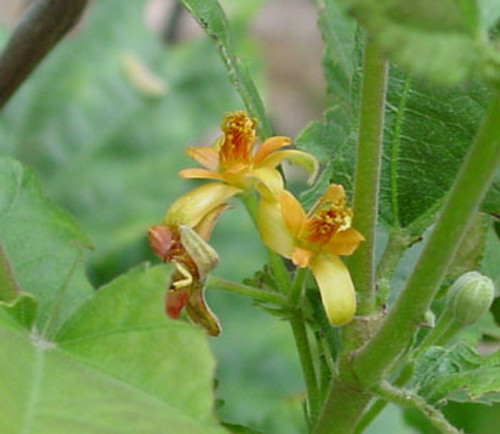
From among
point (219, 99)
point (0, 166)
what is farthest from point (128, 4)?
point (0, 166)

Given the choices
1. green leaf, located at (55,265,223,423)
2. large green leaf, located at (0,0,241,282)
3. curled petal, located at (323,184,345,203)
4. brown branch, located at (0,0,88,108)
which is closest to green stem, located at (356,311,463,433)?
curled petal, located at (323,184,345,203)

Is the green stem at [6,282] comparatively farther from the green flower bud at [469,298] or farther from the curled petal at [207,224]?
the green flower bud at [469,298]

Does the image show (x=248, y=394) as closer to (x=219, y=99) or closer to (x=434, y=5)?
(x=219, y=99)

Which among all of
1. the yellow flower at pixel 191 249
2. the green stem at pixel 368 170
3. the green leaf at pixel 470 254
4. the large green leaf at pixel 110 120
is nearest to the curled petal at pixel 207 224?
the yellow flower at pixel 191 249

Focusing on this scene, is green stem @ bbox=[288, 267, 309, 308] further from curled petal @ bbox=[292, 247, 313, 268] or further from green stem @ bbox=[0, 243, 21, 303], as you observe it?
green stem @ bbox=[0, 243, 21, 303]

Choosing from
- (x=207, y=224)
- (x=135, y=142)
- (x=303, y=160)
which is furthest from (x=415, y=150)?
(x=135, y=142)

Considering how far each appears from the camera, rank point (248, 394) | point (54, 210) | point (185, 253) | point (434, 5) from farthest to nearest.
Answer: point (248, 394) < point (54, 210) < point (185, 253) < point (434, 5)
